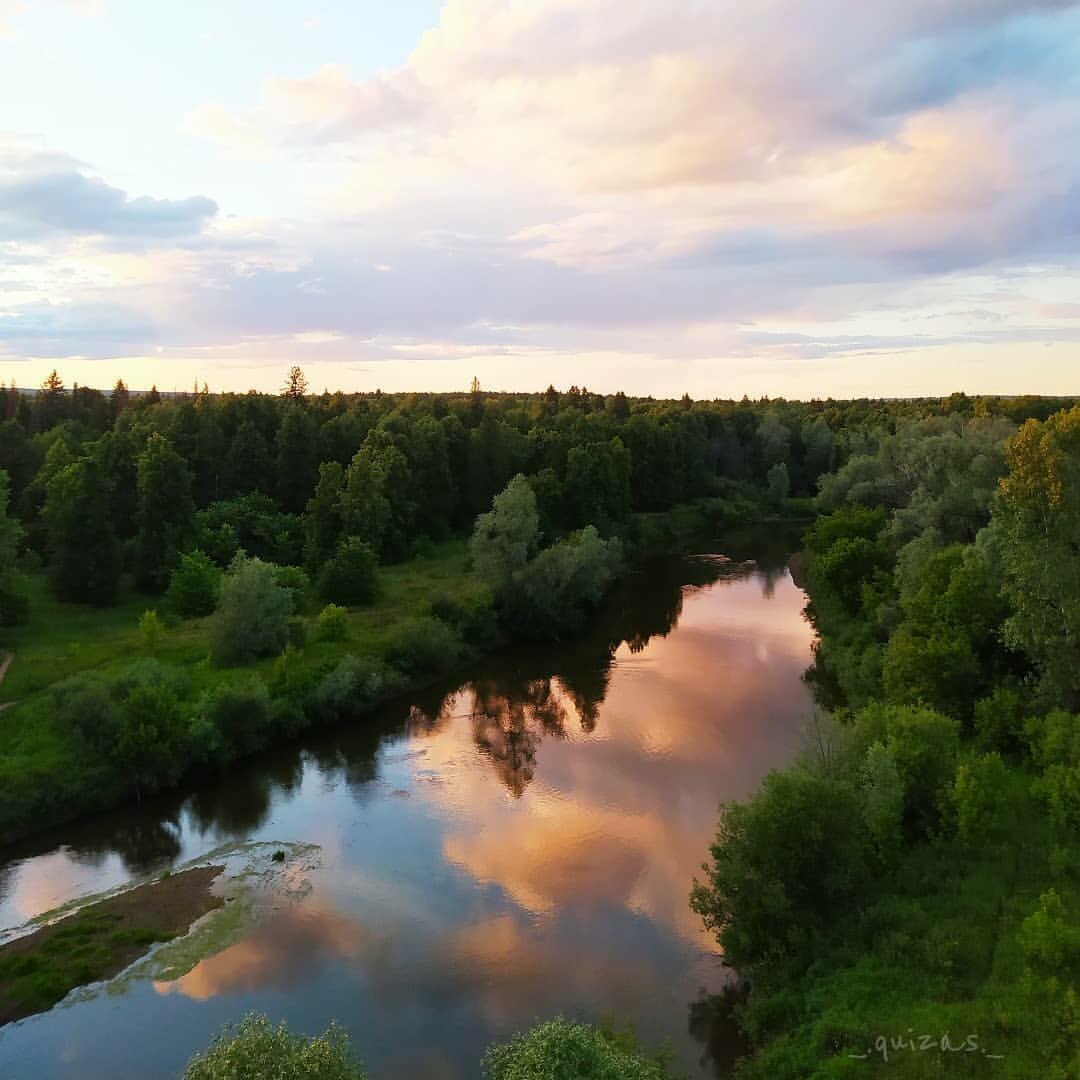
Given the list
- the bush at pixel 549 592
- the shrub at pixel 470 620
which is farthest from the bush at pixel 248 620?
the bush at pixel 549 592

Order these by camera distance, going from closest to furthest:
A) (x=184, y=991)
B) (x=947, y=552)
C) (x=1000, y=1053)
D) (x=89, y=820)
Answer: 1. (x=1000, y=1053)
2. (x=184, y=991)
3. (x=89, y=820)
4. (x=947, y=552)

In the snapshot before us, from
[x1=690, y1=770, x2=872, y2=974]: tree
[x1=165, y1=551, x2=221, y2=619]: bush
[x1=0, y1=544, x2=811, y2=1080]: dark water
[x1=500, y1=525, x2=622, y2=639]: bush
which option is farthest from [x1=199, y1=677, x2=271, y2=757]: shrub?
[x1=690, y1=770, x2=872, y2=974]: tree

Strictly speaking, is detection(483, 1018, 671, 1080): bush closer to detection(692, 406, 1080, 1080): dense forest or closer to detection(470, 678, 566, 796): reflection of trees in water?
detection(692, 406, 1080, 1080): dense forest

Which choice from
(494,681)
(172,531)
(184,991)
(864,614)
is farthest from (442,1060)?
(172,531)

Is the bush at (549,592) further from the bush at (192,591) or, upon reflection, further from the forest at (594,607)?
the bush at (192,591)

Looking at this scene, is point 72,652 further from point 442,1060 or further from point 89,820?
point 442,1060
